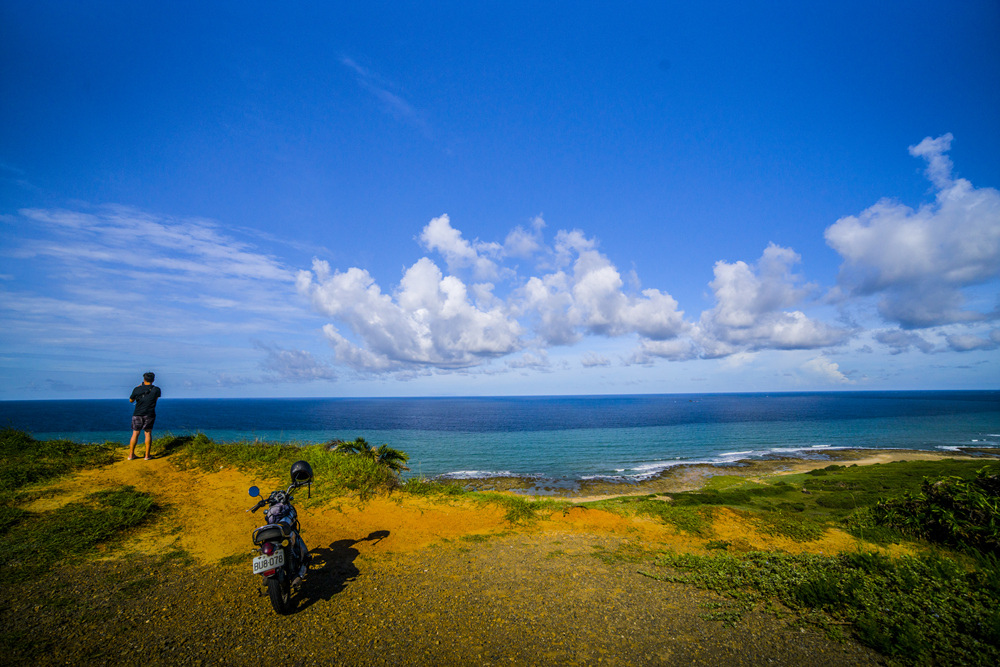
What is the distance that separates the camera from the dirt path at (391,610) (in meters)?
5.36

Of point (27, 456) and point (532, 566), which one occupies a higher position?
point (27, 456)

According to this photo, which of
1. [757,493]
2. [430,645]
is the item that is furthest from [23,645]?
[757,493]

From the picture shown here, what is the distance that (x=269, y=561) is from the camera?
6062 mm

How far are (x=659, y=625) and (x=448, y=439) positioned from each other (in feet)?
174

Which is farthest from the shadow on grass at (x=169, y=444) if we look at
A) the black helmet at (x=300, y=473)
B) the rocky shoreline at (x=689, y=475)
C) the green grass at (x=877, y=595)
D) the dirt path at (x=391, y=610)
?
the rocky shoreline at (x=689, y=475)

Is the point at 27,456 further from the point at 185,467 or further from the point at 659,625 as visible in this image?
the point at 659,625

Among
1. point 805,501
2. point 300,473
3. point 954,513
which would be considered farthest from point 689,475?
point 300,473

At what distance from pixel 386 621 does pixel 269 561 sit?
2059 millimetres

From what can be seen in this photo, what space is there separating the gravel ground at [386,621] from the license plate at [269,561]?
0.82 m

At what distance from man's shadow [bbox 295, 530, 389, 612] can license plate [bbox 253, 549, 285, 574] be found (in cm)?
96

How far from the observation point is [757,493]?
2219 cm

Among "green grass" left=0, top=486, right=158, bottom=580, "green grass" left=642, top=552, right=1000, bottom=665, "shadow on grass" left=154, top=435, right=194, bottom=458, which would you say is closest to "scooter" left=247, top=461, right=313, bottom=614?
"green grass" left=0, top=486, right=158, bottom=580

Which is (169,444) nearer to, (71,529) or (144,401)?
(144,401)

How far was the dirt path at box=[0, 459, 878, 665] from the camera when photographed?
5359 millimetres
